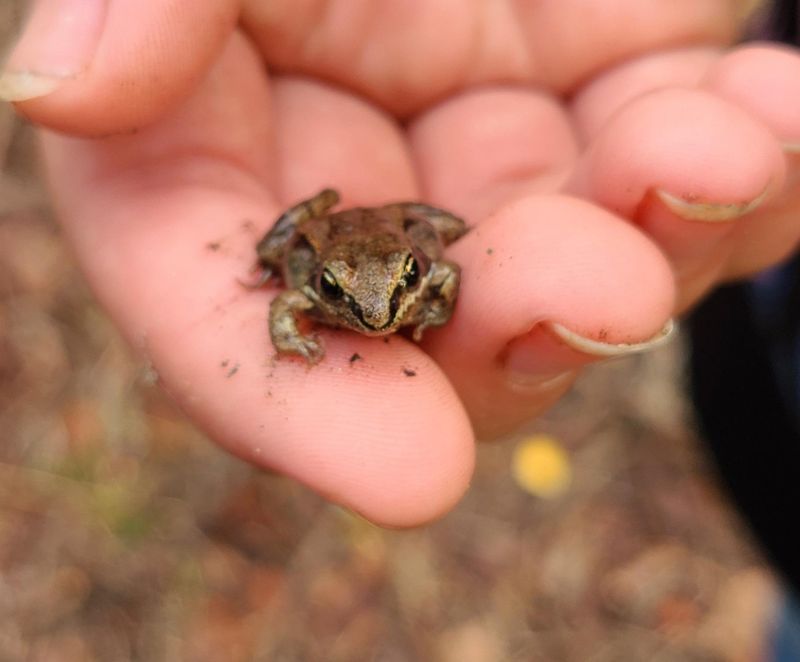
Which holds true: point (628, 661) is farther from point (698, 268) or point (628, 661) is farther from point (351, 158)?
point (351, 158)

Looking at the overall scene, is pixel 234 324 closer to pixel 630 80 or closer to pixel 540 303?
pixel 540 303

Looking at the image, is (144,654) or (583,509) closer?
(144,654)

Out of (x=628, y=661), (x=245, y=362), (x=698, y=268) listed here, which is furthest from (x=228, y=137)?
(x=628, y=661)

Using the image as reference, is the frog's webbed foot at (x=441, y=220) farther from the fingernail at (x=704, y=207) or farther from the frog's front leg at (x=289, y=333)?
the fingernail at (x=704, y=207)

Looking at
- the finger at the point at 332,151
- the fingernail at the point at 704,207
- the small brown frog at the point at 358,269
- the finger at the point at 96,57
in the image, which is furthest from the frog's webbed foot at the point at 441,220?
the finger at the point at 96,57

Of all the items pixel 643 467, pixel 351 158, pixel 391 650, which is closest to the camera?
pixel 351 158

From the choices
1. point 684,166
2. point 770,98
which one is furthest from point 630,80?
point 684,166

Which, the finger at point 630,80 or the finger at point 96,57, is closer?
the finger at point 96,57
